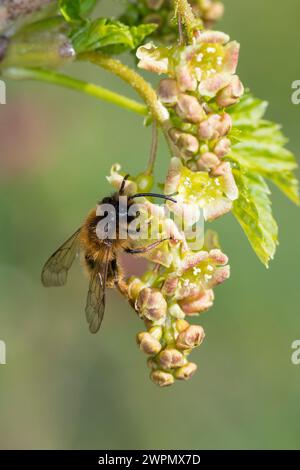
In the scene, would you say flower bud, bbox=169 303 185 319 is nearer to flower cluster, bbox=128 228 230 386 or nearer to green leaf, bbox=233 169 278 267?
flower cluster, bbox=128 228 230 386

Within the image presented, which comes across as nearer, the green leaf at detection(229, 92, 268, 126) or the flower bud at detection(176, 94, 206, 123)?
the flower bud at detection(176, 94, 206, 123)

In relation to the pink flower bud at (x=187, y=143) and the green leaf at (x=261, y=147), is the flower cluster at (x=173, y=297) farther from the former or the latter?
the green leaf at (x=261, y=147)

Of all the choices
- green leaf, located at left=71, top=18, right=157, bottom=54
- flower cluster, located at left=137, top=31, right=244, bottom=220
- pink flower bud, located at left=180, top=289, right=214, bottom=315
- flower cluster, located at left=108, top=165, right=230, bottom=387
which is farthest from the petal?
pink flower bud, located at left=180, top=289, right=214, bottom=315

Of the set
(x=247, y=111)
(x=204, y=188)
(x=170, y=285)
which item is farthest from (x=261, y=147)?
(x=170, y=285)

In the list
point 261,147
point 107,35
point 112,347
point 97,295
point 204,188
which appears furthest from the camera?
point 112,347

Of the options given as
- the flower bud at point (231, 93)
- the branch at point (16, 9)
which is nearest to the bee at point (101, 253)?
the flower bud at point (231, 93)

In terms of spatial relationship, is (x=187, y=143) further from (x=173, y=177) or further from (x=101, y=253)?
(x=101, y=253)
